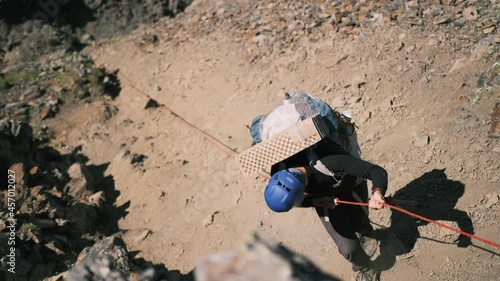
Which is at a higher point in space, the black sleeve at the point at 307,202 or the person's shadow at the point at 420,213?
the black sleeve at the point at 307,202

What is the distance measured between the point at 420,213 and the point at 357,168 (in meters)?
1.81

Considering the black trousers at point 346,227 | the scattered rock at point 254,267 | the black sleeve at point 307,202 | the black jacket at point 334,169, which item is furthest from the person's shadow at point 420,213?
the scattered rock at point 254,267

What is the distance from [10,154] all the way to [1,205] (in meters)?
1.53

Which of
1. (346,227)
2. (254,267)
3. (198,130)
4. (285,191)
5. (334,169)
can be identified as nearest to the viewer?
(254,267)

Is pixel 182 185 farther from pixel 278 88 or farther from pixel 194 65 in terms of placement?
pixel 194 65

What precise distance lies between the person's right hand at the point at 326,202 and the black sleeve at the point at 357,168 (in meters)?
0.25

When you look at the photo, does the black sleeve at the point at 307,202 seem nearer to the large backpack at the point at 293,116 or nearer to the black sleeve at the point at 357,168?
the black sleeve at the point at 357,168

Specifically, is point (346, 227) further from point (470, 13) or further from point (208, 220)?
point (470, 13)

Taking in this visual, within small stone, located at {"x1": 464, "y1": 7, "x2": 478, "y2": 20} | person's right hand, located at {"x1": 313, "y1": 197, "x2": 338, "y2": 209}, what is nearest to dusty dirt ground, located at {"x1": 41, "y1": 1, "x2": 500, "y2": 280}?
small stone, located at {"x1": 464, "y1": 7, "x2": 478, "y2": 20}

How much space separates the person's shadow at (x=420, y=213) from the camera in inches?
202

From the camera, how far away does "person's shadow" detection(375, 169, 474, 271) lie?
512cm

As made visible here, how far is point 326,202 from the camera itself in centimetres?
429

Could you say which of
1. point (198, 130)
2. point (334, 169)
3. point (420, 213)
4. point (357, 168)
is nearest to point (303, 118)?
point (334, 169)

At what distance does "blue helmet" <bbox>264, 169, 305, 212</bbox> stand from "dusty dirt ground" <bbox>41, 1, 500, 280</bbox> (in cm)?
179
